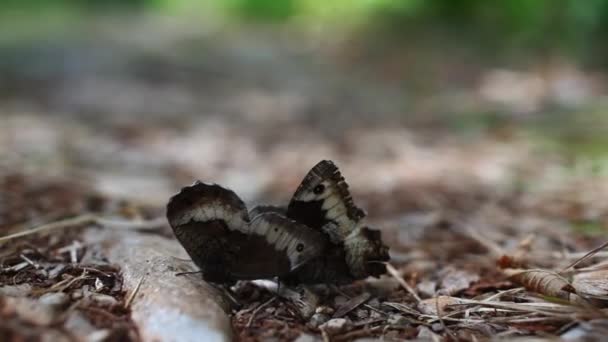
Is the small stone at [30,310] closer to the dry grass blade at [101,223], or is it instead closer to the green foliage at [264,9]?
the dry grass blade at [101,223]

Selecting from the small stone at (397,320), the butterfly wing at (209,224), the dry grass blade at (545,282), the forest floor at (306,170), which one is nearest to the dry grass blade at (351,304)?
the forest floor at (306,170)

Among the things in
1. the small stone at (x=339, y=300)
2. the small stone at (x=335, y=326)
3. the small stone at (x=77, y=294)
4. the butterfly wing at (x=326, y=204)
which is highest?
the butterfly wing at (x=326, y=204)

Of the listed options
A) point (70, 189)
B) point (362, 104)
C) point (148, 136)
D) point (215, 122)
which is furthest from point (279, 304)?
point (362, 104)

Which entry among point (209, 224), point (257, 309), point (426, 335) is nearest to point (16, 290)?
point (209, 224)

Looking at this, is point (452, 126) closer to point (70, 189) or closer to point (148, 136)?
point (148, 136)

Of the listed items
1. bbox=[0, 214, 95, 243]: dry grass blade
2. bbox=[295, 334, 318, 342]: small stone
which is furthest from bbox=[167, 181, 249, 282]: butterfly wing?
bbox=[0, 214, 95, 243]: dry grass blade
